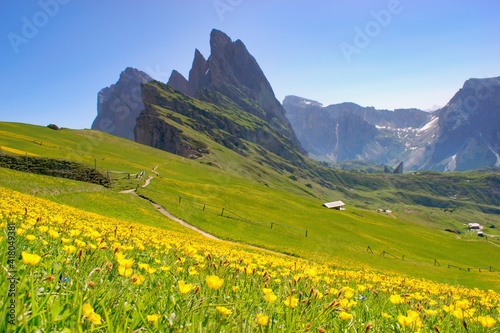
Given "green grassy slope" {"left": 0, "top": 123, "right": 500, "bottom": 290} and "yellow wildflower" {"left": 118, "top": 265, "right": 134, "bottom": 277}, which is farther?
"green grassy slope" {"left": 0, "top": 123, "right": 500, "bottom": 290}

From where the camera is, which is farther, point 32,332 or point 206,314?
point 206,314

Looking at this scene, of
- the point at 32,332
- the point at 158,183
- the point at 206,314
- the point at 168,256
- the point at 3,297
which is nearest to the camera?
the point at 32,332

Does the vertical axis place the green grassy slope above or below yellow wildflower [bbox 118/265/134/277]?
below

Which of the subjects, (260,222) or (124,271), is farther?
(260,222)

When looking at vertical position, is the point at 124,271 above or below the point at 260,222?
above

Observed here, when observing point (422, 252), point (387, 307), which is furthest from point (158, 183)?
point (387, 307)

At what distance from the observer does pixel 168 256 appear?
Result: 26.8ft

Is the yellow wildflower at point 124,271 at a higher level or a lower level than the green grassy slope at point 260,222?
higher

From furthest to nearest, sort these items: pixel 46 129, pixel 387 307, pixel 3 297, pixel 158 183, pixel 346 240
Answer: pixel 46 129
pixel 158 183
pixel 346 240
pixel 387 307
pixel 3 297

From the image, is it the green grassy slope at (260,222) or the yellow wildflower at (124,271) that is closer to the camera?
the yellow wildflower at (124,271)

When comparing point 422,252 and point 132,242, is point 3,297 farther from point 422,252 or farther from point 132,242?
point 422,252

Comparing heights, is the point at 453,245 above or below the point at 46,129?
below

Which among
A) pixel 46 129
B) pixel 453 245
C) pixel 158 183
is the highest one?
pixel 46 129

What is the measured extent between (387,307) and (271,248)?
37.9 metres
